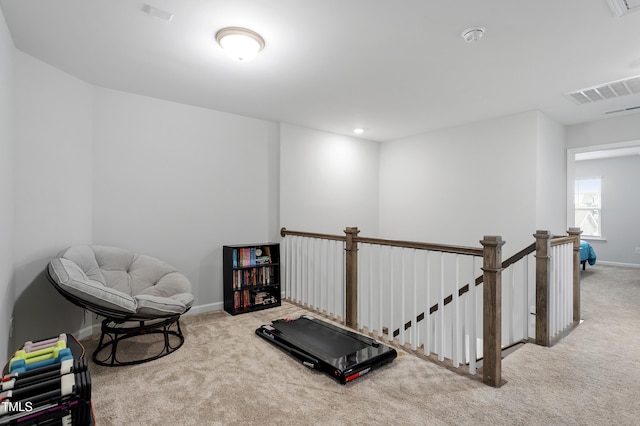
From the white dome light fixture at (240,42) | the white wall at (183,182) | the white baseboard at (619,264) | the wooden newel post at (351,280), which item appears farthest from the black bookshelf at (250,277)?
the white baseboard at (619,264)

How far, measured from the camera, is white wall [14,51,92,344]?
255 centimetres

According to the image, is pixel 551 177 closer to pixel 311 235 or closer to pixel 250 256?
pixel 311 235

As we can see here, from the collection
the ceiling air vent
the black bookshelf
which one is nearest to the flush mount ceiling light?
the ceiling air vent

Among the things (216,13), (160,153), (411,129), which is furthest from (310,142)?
(216,13)

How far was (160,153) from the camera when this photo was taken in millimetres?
3557

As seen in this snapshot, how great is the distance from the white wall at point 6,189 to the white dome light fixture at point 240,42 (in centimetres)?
137

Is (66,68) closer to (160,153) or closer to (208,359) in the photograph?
(160,153)

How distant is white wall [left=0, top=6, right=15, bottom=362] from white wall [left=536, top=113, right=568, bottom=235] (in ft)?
16.8

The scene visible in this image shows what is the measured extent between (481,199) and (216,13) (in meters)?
3.95

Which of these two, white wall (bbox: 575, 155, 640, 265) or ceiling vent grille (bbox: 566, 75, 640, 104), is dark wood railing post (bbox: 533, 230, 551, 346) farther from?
white wall (bbox: 575, 155, 640, 265)

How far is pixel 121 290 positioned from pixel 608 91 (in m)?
5.28

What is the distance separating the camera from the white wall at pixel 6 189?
2.06 meters

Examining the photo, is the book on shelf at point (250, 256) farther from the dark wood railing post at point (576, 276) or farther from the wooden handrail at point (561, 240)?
the dark wood railing post at point (576, 276)

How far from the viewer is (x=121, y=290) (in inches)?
115
